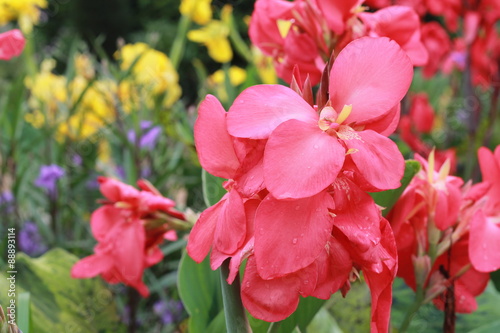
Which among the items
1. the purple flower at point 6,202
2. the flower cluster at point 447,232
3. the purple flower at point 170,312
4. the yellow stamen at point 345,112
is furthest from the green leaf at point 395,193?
the purple flower at point 6,202

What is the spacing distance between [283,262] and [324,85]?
0.10 meters

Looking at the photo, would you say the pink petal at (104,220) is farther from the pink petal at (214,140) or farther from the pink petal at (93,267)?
the pink petal at (214,140)

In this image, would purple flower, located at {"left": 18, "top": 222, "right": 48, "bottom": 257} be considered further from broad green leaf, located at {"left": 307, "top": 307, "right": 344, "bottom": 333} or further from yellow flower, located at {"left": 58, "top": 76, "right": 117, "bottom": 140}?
broad green leaf, located at {"left": 307, "top": 307, "right": 344, "bottom": 333}

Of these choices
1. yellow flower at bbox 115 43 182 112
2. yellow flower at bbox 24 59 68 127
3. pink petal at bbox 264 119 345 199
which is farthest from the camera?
yellow flower at bbox 24 59 68 127

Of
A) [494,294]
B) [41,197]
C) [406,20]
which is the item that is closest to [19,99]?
[41,197]

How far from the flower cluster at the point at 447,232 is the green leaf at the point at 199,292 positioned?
16 cm

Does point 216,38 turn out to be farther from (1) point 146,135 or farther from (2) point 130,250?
(2) point 130,250

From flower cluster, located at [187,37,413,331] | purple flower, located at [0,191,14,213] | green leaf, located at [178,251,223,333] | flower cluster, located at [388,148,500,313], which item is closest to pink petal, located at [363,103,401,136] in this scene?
flower cluster, located at [187,37,413,331]

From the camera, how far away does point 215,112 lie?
31 cm

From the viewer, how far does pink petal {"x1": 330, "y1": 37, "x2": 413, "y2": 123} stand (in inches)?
11.6

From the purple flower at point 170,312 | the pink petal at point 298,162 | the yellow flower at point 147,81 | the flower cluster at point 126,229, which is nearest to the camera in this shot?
the pink petal at point 298,162

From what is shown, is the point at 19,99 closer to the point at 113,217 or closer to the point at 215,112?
the point at 113,217

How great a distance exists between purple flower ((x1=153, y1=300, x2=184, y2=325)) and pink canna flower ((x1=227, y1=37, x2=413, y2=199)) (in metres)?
0.61

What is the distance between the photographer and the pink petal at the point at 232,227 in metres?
0.29
